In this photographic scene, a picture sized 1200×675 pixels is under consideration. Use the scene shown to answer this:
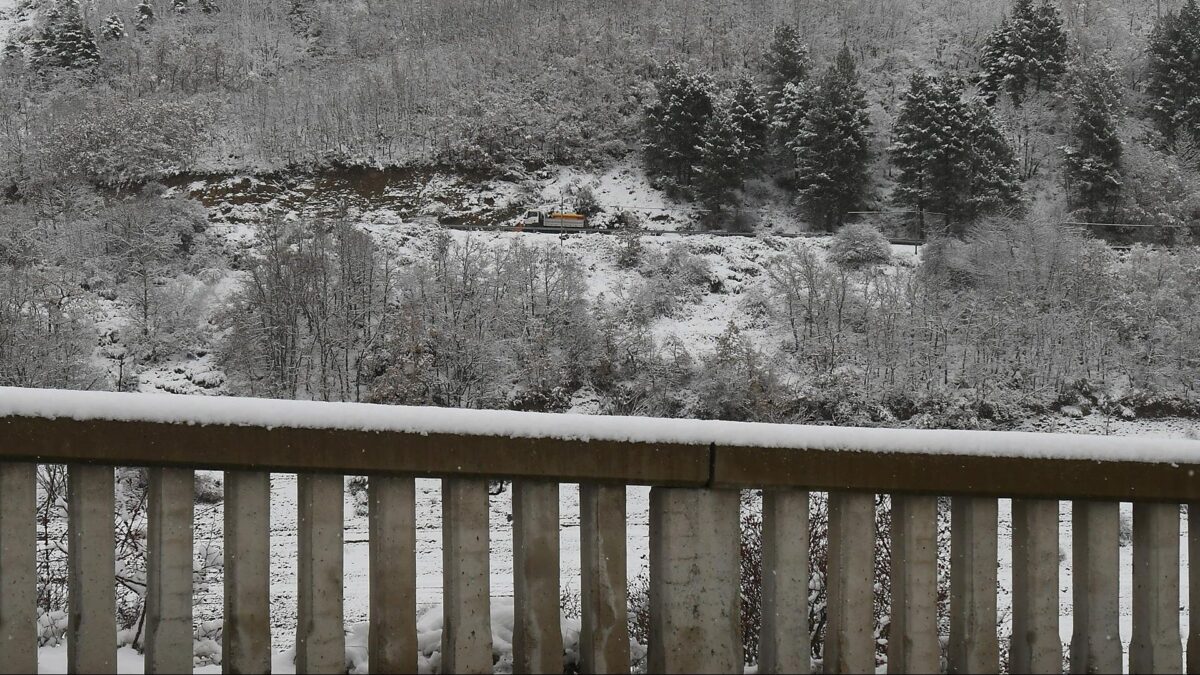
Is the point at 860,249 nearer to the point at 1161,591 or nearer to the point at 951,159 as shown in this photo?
the point at 951,159

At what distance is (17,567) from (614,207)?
39.0 m

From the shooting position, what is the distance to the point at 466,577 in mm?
2170

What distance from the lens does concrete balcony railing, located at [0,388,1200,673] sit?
2.06m

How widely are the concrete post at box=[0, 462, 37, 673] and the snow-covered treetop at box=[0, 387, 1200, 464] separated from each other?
179mm

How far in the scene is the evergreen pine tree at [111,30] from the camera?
56.7 metres

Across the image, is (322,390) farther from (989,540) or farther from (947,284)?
(989,540)

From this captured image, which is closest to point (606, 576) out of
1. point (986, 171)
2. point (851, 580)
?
point (851, 580)

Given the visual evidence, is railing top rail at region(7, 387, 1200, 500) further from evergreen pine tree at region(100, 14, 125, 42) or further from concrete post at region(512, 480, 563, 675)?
evergreen pine tree at region(100, 14, 125, 42)

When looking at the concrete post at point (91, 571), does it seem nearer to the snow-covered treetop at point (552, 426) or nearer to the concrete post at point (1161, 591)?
the snow-covered treetop at point (552, 426)

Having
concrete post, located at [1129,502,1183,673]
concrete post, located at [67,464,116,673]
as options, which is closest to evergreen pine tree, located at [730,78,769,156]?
concrete post, located at [1129,502,1183,673]

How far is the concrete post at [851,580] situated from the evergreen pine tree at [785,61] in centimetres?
4615

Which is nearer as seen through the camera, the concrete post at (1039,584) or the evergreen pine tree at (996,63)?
the concrete post at (1039,584)

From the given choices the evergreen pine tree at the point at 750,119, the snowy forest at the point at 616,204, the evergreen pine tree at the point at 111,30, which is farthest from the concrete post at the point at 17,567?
the evergreen pine tree at the point at 111,30

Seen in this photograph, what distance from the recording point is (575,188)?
41.4 m
